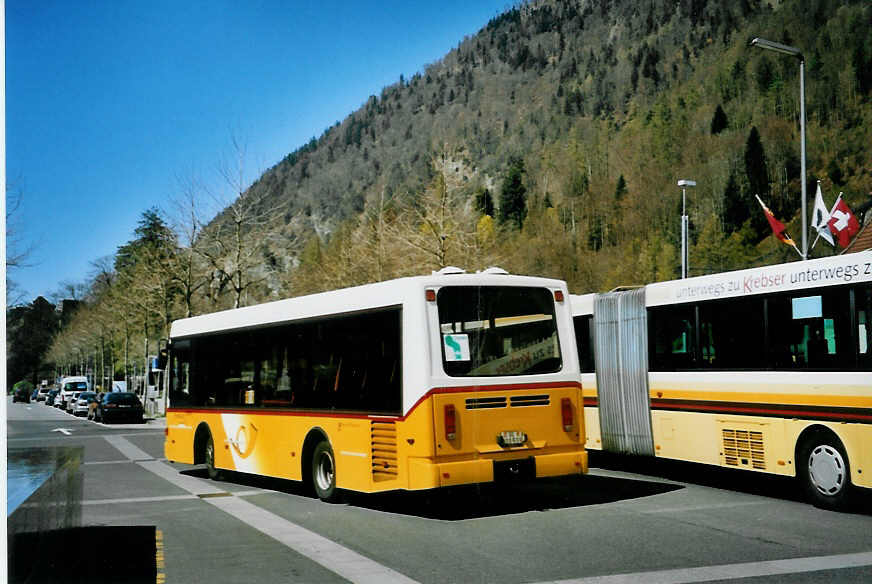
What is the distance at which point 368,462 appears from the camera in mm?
11172

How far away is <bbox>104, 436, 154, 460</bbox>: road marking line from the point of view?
70.6 ft

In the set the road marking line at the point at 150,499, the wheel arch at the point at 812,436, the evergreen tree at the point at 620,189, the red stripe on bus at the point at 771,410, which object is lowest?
the road marking line at the point at 150,499

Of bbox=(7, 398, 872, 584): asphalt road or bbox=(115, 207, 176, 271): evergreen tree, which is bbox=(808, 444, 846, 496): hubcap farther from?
bbox=(115, 207, 176, 271): evergreen tree

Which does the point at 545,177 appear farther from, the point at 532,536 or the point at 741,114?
the point at 532,536

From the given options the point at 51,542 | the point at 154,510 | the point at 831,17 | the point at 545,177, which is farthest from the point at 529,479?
the point at 545,177

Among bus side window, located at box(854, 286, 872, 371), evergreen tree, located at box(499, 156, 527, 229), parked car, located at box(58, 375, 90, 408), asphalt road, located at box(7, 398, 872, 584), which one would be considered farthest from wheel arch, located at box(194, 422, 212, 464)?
evergreen tree, located at box(499, 156, 527, 229)

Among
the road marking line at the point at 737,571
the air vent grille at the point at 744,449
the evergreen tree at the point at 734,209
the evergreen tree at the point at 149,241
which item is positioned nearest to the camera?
the road marking line at the point at 737,571

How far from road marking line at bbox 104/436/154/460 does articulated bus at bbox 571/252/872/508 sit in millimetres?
11010

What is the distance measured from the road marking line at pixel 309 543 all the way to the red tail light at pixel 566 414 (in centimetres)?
333

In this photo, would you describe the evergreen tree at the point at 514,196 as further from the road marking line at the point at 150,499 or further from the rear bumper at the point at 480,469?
the rear bumper at the point at 480,469

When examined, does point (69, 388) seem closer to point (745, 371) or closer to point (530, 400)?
point (530, 400)

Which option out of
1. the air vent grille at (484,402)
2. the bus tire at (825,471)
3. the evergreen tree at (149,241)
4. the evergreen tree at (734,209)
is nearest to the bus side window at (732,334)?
the bus tire at (825,471)

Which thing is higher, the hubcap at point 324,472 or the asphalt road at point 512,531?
the hubcap at point 324,472

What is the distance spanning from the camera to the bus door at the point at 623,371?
14.2 meters
